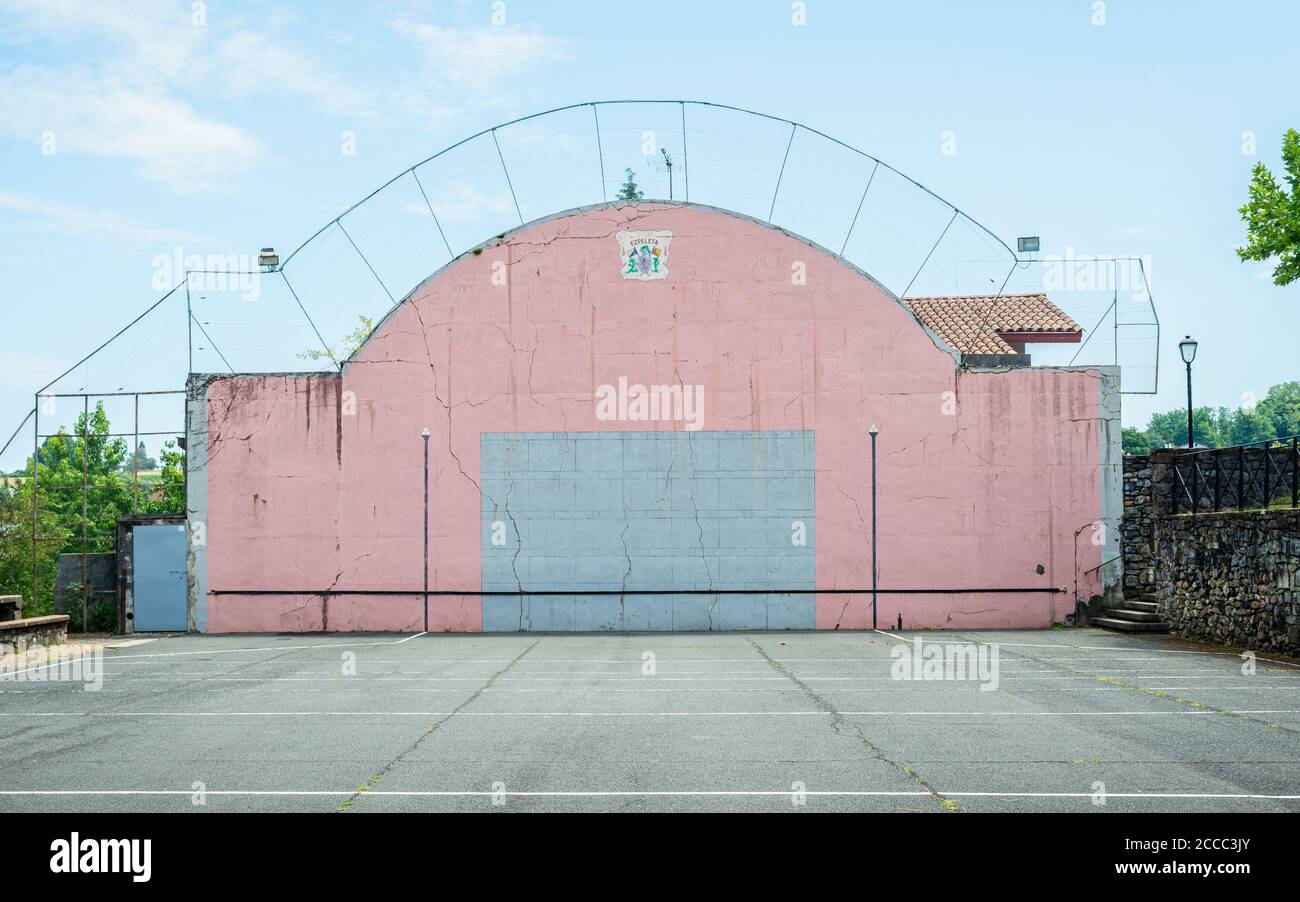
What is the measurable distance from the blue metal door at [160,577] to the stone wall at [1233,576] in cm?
1905

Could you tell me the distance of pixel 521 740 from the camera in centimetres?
979

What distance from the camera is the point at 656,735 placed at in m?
10.0

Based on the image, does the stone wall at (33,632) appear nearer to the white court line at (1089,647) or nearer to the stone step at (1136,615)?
the white court line at (1089,647)

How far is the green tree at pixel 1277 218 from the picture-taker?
70.0ft

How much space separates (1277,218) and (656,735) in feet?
58.7

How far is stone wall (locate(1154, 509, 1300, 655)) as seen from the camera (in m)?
16.4

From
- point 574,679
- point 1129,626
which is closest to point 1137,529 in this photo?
point 1129,626

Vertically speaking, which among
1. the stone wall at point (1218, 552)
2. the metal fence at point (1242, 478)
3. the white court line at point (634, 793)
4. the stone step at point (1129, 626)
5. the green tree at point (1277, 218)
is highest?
the green tree at point (1277, 218)

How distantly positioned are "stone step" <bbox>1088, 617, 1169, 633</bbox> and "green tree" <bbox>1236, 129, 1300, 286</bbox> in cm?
722

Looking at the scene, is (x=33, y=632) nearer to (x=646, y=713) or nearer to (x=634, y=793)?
(x=646, y=713)

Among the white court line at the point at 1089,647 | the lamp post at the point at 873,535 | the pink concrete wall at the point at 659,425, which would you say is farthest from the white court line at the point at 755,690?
the pink concrete wall at the point at 659,425

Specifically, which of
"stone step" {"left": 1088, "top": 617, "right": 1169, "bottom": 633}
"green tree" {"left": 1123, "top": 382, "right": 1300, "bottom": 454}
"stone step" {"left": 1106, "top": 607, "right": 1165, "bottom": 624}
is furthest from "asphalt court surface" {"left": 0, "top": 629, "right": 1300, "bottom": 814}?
"green tree" {"left": 1123, "top": 382, "right": 1300, "bottom": 454}

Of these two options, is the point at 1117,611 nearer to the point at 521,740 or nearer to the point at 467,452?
the point at 467,452
